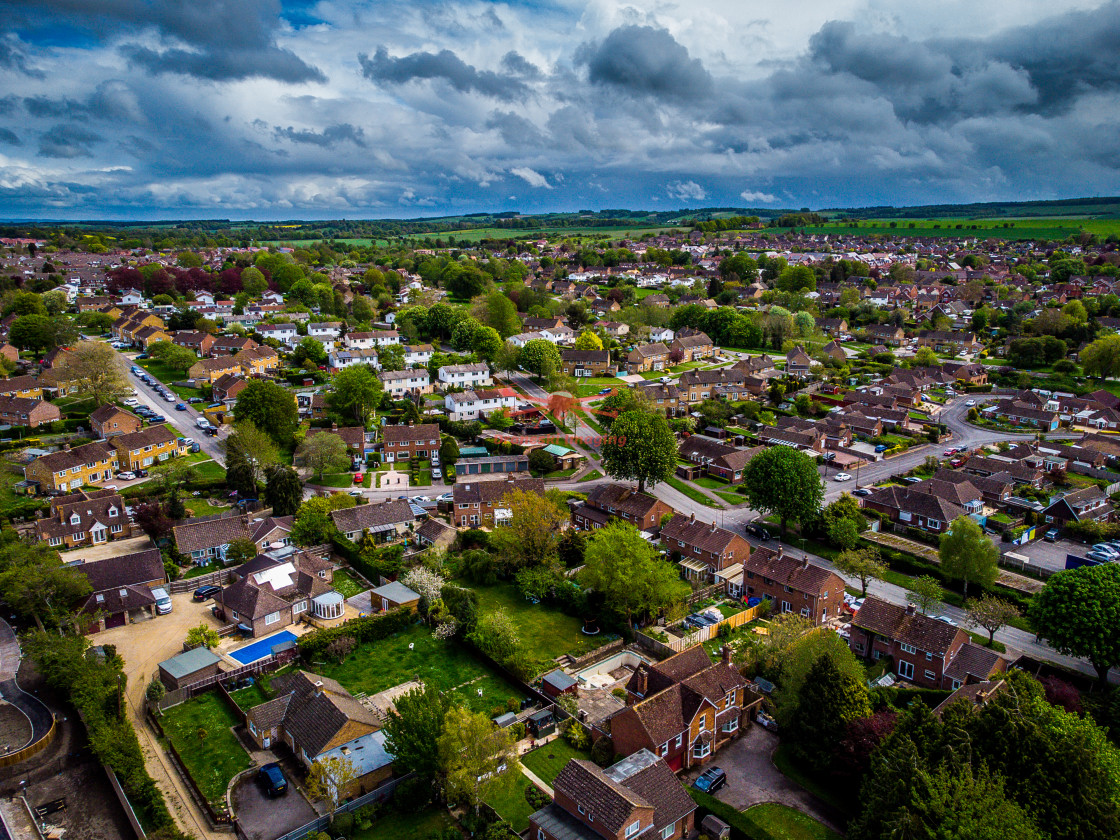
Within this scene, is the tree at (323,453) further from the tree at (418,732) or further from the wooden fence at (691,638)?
the tree at (418,732)

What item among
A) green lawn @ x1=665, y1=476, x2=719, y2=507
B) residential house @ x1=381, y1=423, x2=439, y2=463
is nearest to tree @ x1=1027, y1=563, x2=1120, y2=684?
green lawn @ x1=665, y1=476, x2=719, y2=507

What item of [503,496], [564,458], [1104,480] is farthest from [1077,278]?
[503,496]

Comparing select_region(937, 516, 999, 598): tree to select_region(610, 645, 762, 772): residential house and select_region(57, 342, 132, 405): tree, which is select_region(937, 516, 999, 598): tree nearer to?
select_region(610, 645, 762, 772): residential house

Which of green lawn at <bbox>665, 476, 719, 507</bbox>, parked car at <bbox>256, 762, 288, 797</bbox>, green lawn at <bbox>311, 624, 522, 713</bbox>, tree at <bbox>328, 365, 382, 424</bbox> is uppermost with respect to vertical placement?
tree at <bbox>328, 365, 382, 424</bbox>

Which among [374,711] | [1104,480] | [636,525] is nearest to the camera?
[374,711]

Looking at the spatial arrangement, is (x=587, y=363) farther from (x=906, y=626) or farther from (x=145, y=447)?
(x=906, y=626)

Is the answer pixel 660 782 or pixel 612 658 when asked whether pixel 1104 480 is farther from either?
pixel 660 782

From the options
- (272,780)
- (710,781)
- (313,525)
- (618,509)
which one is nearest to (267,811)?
(272,780)
